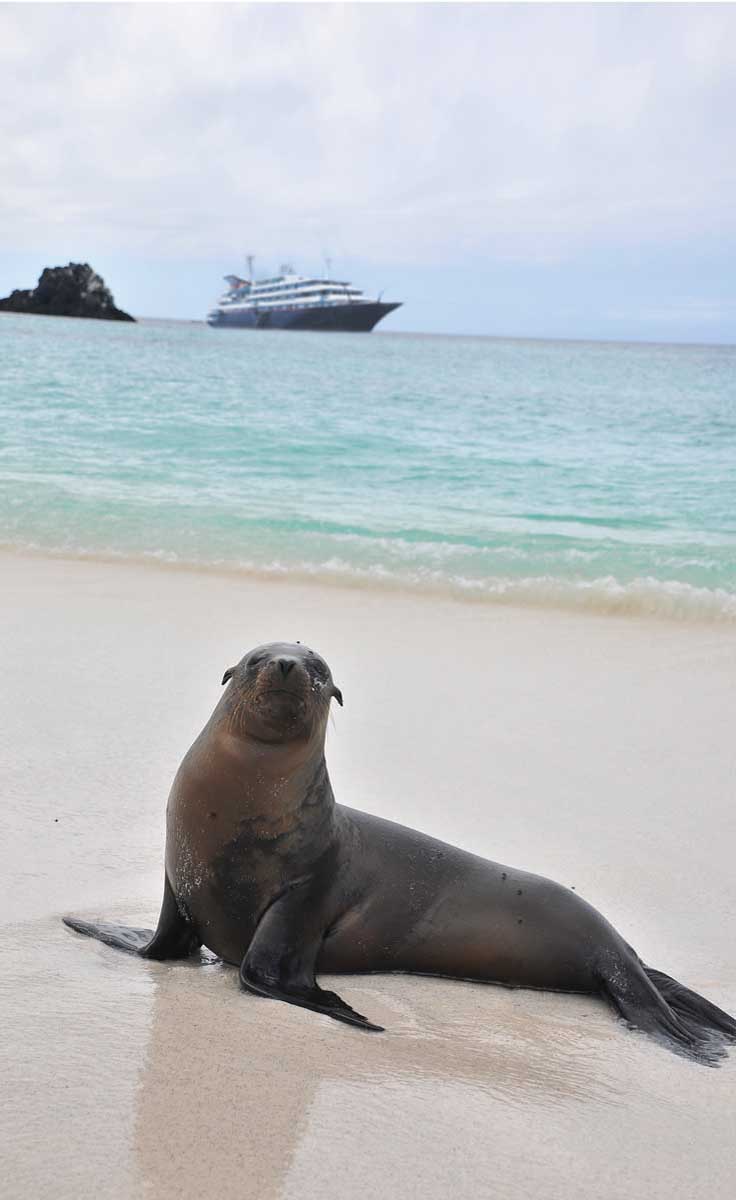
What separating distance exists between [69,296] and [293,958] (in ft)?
356

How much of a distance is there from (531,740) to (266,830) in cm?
304

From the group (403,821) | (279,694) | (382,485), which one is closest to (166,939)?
(279,694)

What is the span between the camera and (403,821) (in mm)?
4926

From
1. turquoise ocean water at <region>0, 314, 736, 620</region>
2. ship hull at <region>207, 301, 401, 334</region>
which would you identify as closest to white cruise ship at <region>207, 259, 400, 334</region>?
ship hull at <region>207, 301, 401, 334</region>

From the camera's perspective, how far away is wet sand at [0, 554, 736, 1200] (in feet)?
7.42

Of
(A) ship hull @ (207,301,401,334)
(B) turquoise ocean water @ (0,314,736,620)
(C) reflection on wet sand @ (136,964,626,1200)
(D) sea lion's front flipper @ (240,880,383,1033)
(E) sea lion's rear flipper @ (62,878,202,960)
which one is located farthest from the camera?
(A) ship hull @ (207,301,401,334)

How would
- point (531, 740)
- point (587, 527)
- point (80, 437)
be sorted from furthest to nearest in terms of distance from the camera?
point (80, 437) < point (587, 527) < point (531, 740)

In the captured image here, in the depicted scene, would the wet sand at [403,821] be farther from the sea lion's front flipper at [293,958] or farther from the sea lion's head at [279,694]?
the sea lion's head at [279,694]

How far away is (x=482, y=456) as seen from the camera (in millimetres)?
19688

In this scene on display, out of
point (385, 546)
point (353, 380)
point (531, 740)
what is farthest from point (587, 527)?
point (353, 380)

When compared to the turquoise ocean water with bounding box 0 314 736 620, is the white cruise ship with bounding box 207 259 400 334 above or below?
above

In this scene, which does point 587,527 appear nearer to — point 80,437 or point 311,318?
point 80,437

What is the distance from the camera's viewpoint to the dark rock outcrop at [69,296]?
4139 inches

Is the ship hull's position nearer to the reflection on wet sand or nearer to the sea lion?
the sea lion
